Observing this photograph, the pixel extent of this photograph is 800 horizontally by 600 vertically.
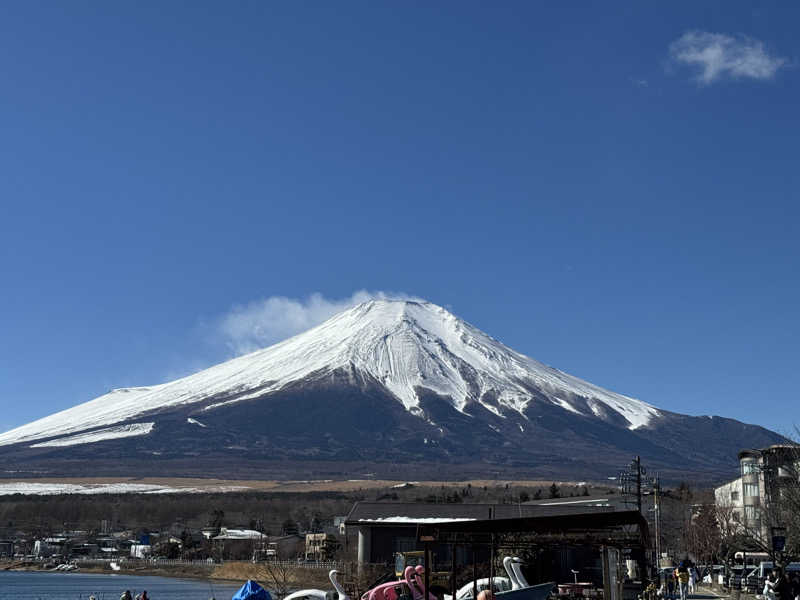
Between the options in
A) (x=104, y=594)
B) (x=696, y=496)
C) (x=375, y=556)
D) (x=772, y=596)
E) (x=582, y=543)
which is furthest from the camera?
(x=696, y=496)

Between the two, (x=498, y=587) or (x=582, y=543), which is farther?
(x=498, y=587)

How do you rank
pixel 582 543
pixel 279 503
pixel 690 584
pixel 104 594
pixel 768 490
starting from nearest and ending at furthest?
pixel 582 543 → pixel 690 584 → pixel 104 594 → pixel 768 490 → pixel 279 503

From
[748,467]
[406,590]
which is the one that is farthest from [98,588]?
[406,590]

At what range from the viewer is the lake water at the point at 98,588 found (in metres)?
60.9

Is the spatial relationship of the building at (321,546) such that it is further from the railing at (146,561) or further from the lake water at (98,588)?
the lake water at (98,588)

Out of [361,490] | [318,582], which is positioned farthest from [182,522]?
[318,582]

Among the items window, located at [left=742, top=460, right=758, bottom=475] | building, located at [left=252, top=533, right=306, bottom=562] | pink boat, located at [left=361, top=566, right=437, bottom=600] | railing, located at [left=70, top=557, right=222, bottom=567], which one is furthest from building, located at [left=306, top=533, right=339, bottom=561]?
pink boat, located at [left=361, top=566, right=437, bottom=600]

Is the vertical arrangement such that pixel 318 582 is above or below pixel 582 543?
below

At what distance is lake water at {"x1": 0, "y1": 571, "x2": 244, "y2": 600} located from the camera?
60875mm

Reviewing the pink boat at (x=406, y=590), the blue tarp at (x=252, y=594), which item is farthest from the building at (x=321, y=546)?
the blue tarp at (x=252, y=594)

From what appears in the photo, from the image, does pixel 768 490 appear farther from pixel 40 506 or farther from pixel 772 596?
pixel 40 506

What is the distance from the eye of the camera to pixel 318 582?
70750mm

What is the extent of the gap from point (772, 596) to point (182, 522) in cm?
13201

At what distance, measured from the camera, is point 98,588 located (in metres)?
71.2
